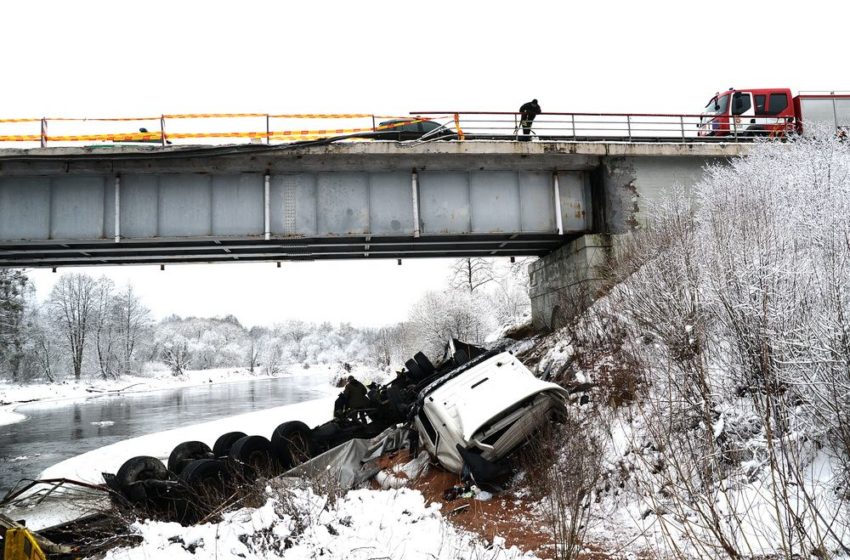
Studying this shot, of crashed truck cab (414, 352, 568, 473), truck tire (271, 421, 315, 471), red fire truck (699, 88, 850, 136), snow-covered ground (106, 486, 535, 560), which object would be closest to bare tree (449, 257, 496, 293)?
red fire truck (699, 88, 850, 136)

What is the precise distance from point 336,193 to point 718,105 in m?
17.5

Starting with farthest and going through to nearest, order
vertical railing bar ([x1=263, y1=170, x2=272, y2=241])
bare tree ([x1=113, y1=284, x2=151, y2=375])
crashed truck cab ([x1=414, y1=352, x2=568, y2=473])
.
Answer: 1. bare tree ([x1=113, y1=284, x2=151, y2=375])
2. vertical railing bar ([x1=263, y1=170, x2=272, y2=241])
3. crashed truck cab ([x1=414, y1=352, x2=568, y2=473])

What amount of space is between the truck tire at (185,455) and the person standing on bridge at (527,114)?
12.3 m

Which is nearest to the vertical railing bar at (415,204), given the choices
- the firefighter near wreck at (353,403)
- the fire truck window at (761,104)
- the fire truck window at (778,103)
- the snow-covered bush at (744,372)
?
the firefighter near wreck at (353,403)

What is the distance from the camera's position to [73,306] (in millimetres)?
67938

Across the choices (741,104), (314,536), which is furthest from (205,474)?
(741,104)

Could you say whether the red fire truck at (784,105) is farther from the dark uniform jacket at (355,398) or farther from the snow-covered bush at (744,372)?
the dark uniform jacket at (355,398)

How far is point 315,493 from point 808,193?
10.2 m

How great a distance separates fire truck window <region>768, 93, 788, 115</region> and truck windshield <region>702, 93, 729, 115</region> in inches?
69.6

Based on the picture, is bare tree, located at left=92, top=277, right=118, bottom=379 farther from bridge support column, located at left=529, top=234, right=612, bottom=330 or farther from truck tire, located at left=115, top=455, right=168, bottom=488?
truck tire, located at left=115, top=455, right=168, bottom=488

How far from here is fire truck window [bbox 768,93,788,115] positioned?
75.1ft

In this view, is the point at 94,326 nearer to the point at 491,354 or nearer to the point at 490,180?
the point at 490,180

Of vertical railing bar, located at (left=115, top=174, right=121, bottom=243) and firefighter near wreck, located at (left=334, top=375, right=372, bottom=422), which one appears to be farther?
vertical railing bar, located at (left=115, top=174, right=121, bottom=243)

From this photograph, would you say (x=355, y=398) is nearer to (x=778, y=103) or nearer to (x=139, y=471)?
(x=139, y=471)
